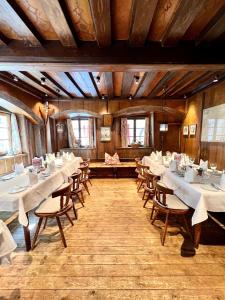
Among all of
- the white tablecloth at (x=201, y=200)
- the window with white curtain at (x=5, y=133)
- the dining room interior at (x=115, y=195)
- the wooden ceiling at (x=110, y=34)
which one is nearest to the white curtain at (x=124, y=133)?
the dining room interior at (x=115, y=195)

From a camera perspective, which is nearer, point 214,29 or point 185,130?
point 214,29

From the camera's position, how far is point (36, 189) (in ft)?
8.26

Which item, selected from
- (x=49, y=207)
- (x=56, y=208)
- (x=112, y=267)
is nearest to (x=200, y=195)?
(x=112, y=267)

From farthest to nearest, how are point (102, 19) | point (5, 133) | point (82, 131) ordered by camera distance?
point (82, 131) < point (5, 133) < point (102, 19)

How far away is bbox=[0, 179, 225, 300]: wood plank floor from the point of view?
1672 millimetres

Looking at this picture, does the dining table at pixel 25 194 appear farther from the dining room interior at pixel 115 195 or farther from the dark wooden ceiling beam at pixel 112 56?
the dark wooden ceiling beam at pixel 112 56

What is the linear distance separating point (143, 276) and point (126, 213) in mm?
1468

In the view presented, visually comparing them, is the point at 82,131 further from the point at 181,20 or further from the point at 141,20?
the point at 181,20

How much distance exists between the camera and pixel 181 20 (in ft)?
6.10

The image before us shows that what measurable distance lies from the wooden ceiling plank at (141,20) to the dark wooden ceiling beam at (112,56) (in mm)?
185

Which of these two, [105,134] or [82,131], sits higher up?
[82,131]

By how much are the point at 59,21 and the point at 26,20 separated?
0.42m

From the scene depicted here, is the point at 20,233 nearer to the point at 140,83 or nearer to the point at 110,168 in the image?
the point at 110,168

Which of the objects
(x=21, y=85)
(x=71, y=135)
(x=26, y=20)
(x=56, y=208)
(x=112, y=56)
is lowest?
(x=56, y=208)
